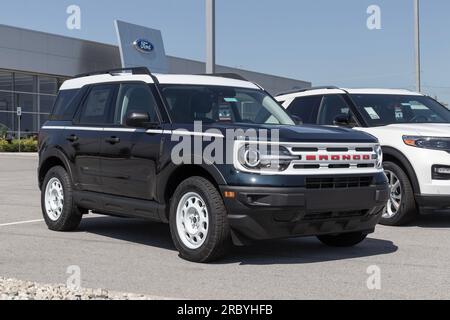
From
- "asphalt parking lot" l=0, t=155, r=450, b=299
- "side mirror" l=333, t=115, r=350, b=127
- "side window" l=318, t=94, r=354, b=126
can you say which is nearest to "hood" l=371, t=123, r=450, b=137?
"side mirror" l=333, t=115, r=350, b=127

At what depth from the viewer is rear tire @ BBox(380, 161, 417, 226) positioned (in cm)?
880

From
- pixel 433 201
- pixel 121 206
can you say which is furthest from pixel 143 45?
pixel 121 206

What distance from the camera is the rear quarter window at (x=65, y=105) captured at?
8576 millimetres

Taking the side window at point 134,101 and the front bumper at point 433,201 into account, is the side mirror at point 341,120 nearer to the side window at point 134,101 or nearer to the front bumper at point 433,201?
the front bumper at point 433,201

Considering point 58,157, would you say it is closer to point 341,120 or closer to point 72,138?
point 72,138

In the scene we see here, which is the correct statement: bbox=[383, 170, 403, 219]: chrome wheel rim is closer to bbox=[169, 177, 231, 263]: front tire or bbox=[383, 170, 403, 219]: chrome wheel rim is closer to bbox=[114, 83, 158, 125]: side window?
bbox=[169, 177, 231, 263]: front tire

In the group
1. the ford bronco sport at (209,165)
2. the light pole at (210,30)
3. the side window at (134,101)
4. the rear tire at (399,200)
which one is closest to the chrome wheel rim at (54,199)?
the ford bronco sport at (209,165)

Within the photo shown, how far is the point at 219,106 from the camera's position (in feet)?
24.2

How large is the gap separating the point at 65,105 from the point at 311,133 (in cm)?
385

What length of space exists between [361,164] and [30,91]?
39695 millimetres

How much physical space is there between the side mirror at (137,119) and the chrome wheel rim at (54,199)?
2.10 m

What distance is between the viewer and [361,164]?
6695 mm

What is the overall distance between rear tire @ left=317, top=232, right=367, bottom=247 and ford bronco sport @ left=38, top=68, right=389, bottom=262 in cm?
1

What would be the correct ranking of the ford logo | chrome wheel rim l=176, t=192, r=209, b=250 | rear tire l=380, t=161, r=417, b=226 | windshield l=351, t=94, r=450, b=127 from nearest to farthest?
chrome wheel rim l=176, t=192, r=209, b=250 → rear tire l=380, t=161, r=417, b=226 → windshield l=351, t=94, r=450, b=127 → the ford logo
